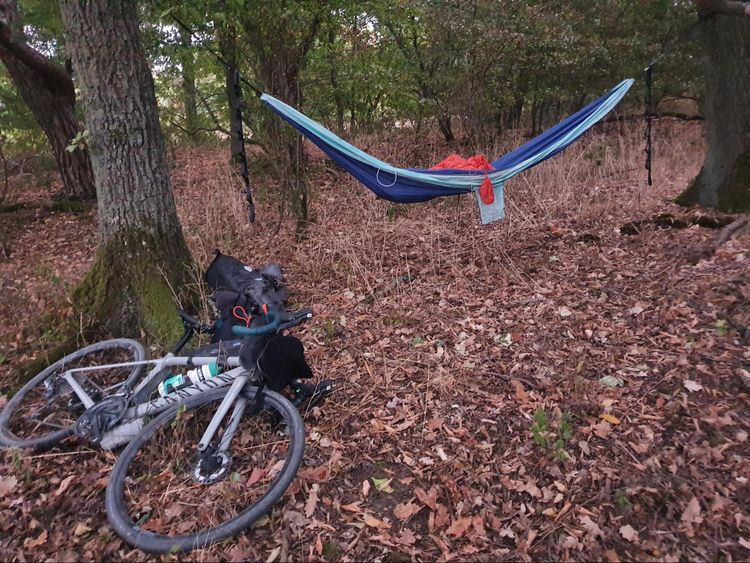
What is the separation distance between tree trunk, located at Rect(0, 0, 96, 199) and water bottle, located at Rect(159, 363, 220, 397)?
3.83 metres

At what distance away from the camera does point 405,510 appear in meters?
1.66

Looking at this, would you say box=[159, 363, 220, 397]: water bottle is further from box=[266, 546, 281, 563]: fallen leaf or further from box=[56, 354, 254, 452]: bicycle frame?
box=[266, 546, 281, 563]: fallen leaf

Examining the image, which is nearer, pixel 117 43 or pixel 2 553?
pixel 2 553

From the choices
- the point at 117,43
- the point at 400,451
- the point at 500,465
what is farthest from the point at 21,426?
the point at 500,465

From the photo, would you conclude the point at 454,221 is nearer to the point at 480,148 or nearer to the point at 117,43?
the point at 480,148

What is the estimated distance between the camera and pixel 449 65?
5891 mm

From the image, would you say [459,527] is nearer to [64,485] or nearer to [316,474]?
[316,474]

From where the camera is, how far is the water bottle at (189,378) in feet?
6.44

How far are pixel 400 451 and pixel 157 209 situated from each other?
1.81 meters

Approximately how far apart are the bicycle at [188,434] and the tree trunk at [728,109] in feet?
10.8

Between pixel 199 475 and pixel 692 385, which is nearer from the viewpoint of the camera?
pixel 199 475

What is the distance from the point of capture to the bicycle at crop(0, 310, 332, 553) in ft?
5.39

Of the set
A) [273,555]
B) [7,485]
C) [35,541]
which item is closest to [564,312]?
[273,555]

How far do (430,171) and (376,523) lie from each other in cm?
228
